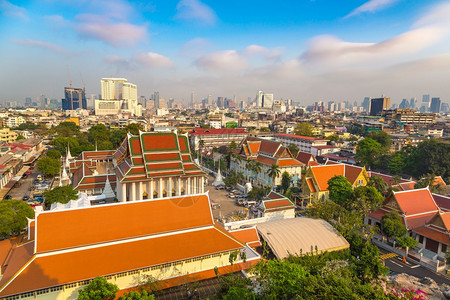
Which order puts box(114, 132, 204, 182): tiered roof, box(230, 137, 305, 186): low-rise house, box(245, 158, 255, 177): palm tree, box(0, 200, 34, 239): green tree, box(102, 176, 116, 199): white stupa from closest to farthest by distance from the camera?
box(0, 200, 34, 239): green tree, box(114, 132, 204, 182): tiered roof, box(102, 176, 116, 199): white stupa, box(230, 137, 305, 186): low-rise house, box(245, 158, 255, 177): palm tree

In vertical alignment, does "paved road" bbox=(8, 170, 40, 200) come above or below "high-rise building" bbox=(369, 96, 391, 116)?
below

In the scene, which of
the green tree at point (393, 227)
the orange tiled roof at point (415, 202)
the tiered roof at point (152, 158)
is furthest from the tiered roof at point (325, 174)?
the tiered roof at point (152, 158)

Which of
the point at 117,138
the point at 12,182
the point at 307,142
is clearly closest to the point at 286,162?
the point at 307,142

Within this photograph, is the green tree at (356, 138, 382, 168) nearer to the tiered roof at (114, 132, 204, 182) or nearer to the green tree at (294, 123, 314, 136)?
the green tree at (294, 123, 314, 136)

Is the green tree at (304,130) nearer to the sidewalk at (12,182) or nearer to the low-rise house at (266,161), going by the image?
the low-rise house at (266,161)

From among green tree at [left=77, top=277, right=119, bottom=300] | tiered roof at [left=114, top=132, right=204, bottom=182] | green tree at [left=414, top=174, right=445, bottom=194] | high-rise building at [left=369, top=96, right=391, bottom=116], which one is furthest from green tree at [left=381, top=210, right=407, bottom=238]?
high-rise building at [left=369, top=96, right=391, bottom=116]

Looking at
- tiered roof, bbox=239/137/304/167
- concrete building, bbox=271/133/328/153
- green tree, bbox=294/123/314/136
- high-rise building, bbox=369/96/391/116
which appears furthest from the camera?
high-rise building, bbox=369/96/391/116

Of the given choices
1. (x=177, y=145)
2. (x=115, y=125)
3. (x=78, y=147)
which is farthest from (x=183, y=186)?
(x=115, y=125)
